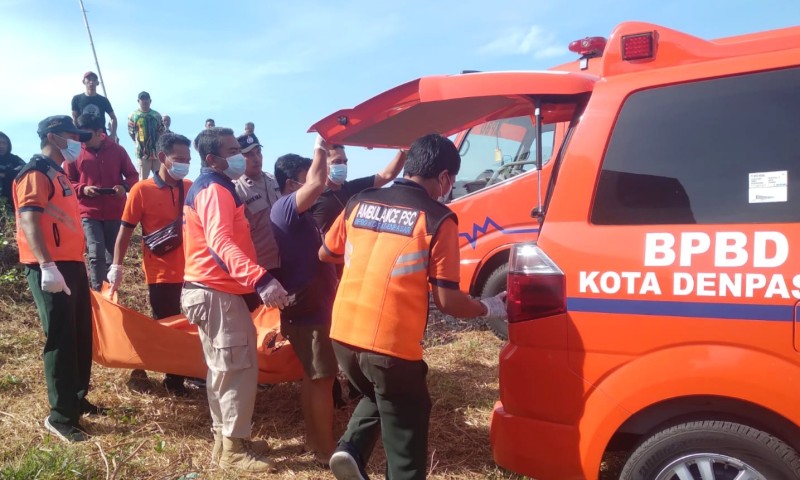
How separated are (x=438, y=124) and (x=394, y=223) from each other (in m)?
1.32

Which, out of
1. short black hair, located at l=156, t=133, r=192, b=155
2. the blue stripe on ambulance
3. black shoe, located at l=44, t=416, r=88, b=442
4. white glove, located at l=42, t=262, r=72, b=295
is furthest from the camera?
short black hair, located at l=156, t=133, r=192, b=155

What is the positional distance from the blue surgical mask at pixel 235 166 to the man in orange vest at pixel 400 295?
1.19 metres

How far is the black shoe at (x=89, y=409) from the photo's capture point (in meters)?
4.31

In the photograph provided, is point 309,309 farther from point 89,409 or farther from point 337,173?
point 89,409

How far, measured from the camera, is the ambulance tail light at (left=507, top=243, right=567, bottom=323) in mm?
2373

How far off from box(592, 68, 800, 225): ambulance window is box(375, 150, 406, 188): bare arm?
6.61ft

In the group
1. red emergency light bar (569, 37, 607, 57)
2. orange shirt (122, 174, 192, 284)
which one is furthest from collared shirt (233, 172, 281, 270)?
red emergency light bar (569, 37, 607, 57)

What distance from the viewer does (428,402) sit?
2699 millimetres

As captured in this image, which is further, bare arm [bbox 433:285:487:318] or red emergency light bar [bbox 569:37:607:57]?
red emergency light bar [bbox 569:37:607:57]

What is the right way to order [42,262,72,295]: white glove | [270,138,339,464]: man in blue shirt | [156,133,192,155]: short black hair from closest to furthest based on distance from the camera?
[270,138,339,464]: man in blue shirt < [42,262,72,295]: white glove < [156,133,192,155]: short black hair

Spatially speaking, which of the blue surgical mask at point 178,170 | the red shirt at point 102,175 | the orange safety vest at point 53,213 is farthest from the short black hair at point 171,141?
the red shirt at point 102,175

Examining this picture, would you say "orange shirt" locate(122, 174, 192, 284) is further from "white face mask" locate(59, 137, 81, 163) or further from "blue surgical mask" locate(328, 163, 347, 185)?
"blue surgical mask" locate(328, 163, 347, 185)

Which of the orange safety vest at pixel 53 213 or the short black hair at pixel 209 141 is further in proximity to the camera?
the orange safety vest at pixel 53 213

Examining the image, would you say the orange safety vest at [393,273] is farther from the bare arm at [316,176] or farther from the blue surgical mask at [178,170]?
the blue surgical mask at [178,170]
